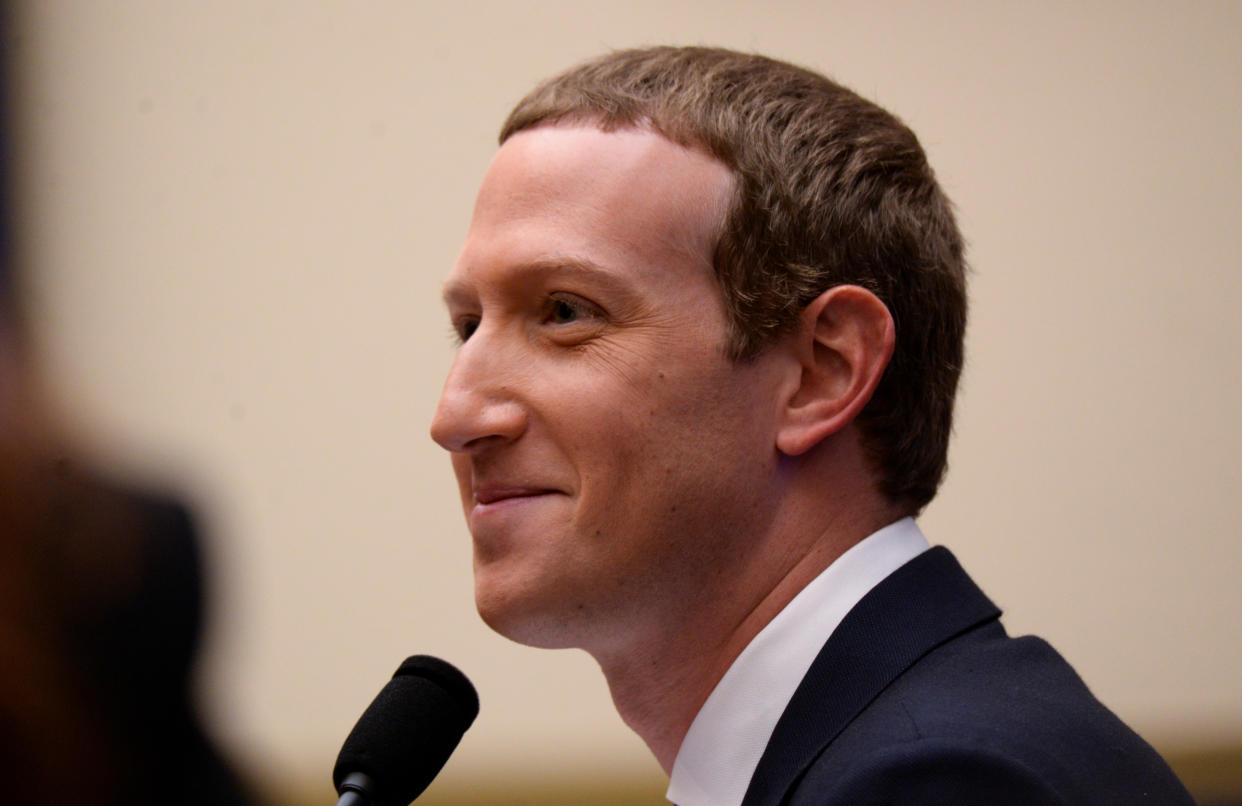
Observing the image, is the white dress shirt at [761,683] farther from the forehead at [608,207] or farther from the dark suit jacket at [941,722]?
the forehead at [608,207]

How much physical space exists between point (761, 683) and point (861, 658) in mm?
142

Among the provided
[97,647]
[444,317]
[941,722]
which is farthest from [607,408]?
[444,317]

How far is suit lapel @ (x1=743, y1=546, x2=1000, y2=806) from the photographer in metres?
1.44

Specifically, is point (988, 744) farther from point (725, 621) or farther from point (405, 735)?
point (405, 735)

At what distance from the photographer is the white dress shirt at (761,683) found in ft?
5.04

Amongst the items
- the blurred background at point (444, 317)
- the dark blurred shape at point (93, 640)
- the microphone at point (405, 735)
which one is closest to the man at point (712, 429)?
the microphone at point (405, 735)

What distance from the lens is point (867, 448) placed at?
5.58ft

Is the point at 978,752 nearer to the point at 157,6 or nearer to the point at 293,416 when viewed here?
the point at 293,416

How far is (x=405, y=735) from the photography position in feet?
4.55

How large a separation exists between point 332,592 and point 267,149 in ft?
3.98

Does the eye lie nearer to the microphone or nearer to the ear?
the ear

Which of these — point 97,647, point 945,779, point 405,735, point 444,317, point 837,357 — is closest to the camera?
point 945,779

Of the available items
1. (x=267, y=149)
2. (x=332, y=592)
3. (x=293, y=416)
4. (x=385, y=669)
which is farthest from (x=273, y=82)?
(x=385, y=669)

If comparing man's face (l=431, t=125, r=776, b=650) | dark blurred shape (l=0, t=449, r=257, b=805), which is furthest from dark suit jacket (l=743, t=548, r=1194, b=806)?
dark blurred shape (l=0, t=449, r=257, b=805)
